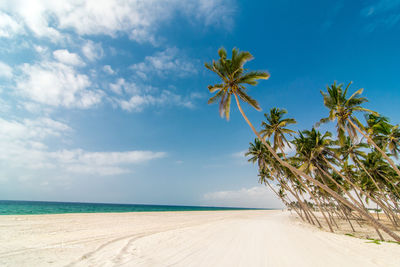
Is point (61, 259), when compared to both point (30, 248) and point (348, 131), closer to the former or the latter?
point (30, 248)

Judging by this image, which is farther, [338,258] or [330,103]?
[330,103]

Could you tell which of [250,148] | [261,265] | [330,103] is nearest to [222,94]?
[330,103]

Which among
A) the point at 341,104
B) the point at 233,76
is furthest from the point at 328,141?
the point at 233,76

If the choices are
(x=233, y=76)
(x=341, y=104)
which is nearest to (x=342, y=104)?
(x=341, y=104)

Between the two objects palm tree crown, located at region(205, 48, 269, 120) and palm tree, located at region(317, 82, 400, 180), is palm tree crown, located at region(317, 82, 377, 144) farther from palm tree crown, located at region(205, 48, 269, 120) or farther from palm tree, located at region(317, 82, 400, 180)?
palm tree crown, located at region(205, 48, 269, 120)

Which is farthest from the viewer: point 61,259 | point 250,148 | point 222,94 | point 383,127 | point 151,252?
point 250,148

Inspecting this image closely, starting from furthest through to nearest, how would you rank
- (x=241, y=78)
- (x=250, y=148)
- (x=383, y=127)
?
(x=250, y=148), (x=383, y=127), (x=241, y=78)

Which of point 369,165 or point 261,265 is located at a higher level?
point 369,165

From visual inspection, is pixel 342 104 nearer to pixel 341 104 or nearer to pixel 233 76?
pixel 341 104

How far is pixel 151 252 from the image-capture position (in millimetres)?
5457

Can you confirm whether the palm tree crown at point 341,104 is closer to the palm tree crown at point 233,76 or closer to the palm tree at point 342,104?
the palm tree at point 342,104

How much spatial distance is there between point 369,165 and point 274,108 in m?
14.0

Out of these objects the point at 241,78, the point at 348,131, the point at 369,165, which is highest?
the point at 241,78

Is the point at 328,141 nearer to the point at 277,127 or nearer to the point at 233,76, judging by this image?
the point at 277,127
